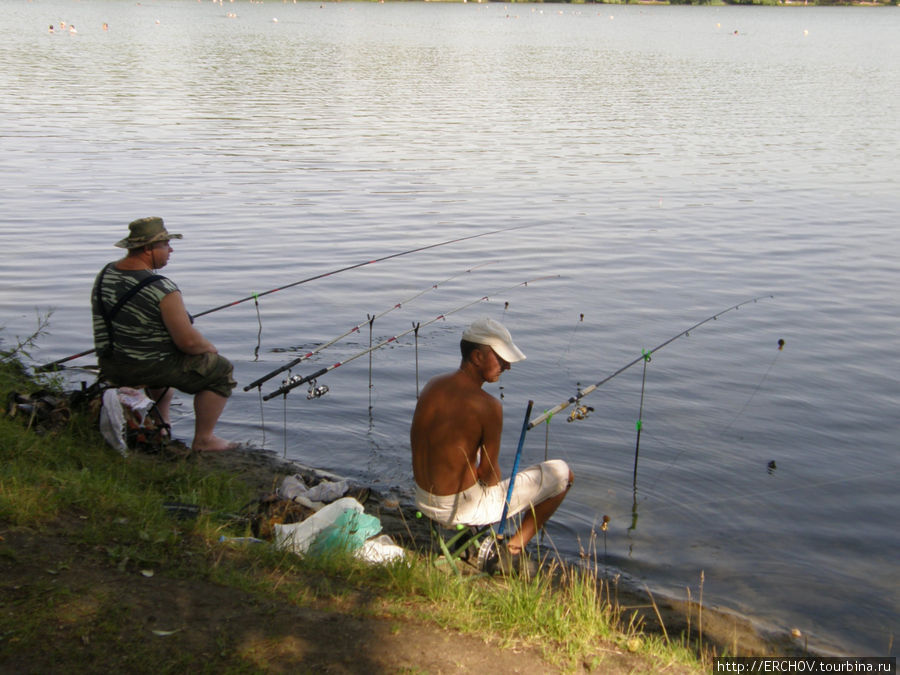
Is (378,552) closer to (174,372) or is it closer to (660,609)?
(660,609)

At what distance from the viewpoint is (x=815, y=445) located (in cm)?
659

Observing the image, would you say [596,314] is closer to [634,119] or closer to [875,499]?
[875,499]

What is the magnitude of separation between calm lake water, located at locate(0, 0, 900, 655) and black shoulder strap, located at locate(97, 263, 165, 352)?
1553 millimetres

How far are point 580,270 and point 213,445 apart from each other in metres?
6.11

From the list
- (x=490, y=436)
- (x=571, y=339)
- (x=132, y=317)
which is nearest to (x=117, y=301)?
(x=132, y=317)

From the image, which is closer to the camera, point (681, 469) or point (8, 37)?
point (681, 469)

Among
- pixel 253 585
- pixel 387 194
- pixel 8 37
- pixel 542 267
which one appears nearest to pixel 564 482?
pixel 253 585

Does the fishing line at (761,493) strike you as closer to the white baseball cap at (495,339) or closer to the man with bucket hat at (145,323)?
the white baseball cap at (495,339)

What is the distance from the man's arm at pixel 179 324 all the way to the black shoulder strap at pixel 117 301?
13 centimetres

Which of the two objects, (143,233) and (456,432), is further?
(143,233)

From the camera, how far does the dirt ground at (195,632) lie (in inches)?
114

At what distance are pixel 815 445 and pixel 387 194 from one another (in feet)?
31.4

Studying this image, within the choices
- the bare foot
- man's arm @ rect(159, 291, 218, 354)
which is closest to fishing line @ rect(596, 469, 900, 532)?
the bare foot

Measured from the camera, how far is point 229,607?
323 cm
